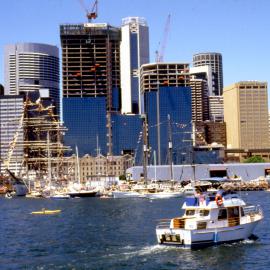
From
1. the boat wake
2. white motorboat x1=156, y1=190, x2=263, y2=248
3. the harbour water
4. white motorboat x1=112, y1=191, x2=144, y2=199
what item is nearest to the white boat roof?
white motorboat x1=156, y1=190, x2=263, y2=248

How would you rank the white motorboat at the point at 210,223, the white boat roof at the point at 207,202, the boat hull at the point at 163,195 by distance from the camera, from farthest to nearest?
the boat hull at the point at 163,195
the white boat roof at the point at 207,202
the white motorboat at the point at 210,223

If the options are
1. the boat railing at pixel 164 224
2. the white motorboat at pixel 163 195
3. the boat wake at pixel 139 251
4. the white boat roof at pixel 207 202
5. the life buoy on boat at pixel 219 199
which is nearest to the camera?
the boat wake at pixel 139 251

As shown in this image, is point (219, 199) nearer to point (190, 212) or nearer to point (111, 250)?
point (190, 212)

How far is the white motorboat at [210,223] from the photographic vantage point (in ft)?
202

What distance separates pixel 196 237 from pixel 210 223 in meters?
2.72

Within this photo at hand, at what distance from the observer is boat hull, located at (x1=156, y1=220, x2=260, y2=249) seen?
61375 millimetres

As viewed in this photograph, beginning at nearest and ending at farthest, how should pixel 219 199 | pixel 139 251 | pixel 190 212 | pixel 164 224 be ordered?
pixel 139 251, pixel 190 212, pixel 219 199, pixel 164 224

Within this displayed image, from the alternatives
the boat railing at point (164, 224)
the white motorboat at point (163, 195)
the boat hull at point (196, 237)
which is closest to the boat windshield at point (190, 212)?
the boat railing at point (164, 224)

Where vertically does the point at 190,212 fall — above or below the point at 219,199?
below

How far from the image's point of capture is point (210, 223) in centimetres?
6347

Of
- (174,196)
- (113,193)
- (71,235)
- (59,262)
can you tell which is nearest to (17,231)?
(71,235)

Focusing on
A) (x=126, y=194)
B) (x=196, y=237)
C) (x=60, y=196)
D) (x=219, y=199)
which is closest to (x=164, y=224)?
(x=219, y=199)

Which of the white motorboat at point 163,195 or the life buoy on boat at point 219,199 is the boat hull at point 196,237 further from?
the white motorboat at point 163,195

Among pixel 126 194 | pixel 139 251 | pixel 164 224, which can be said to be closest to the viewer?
pixel 139 251
